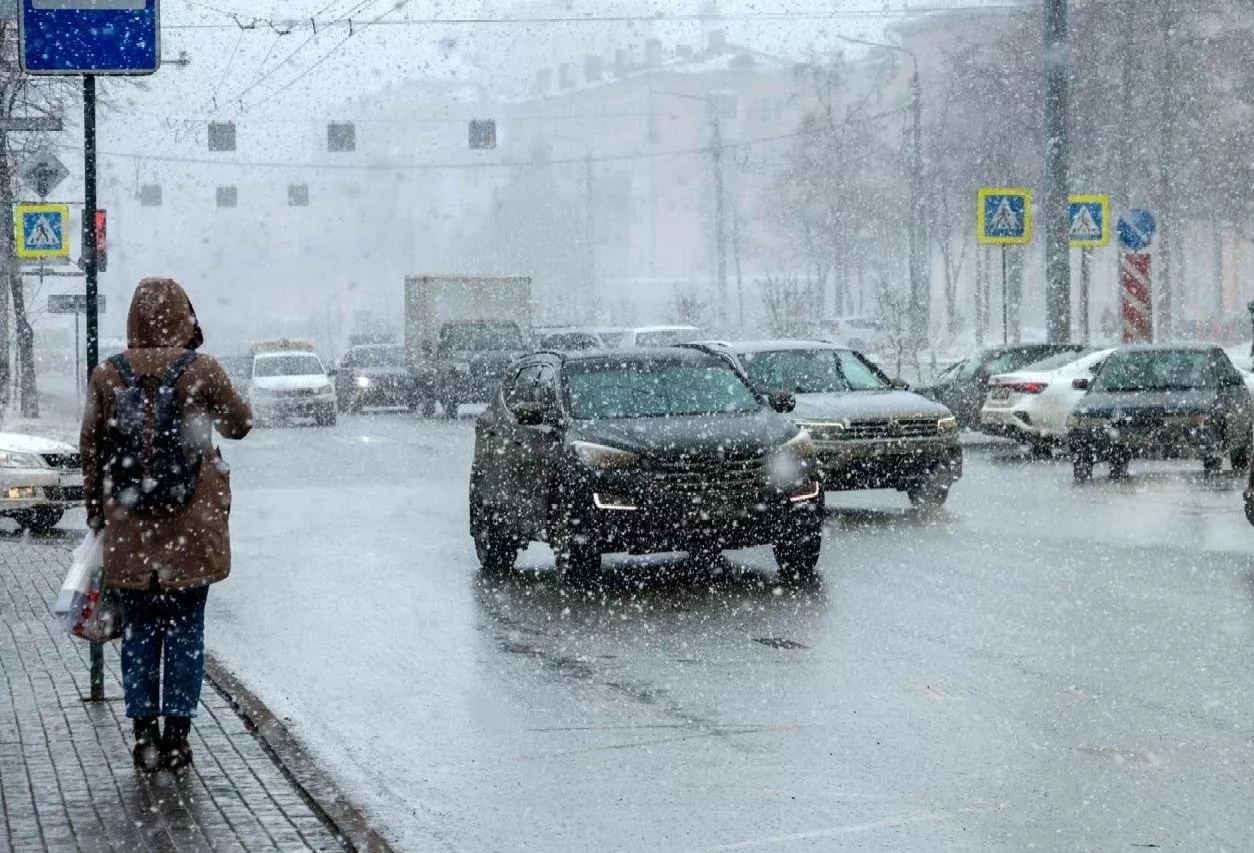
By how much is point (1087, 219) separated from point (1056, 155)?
102 centimetres

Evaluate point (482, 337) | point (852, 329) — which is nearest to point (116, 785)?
point (482, 337)

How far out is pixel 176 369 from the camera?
729cm

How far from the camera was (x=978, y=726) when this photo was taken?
8195mm

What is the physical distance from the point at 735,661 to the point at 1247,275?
8884 centimetres

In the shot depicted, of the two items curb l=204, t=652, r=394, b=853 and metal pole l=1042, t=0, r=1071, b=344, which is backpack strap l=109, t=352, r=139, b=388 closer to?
curb l=204, t=652, r=394, b=853

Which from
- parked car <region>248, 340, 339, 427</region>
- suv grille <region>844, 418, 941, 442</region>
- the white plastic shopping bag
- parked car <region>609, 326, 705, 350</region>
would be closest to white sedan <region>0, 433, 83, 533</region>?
suv grille <region>844, 418, 941, 442</region>

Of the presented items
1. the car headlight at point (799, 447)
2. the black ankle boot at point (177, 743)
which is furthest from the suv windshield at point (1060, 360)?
the black ankle boot at point (177, 743)

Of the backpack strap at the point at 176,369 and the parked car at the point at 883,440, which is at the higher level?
the backpack strap at the point at 176,369

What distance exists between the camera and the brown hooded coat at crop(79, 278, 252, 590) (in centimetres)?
725

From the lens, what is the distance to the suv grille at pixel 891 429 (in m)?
18.1

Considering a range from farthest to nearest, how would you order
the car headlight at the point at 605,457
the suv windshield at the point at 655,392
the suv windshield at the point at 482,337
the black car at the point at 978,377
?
the suv windshield at the point at 482,337
the black car at the point at 978,377
the suv windshield at the point at 655,392
the car headlight at the point at 605,457

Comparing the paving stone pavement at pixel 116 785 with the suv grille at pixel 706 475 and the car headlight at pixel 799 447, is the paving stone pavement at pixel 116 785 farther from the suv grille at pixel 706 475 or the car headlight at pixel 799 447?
Result: the car headlight at pixel 799 447

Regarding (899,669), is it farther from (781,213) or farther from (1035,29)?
(781,213)

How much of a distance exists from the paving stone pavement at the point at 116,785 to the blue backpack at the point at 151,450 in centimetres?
96
